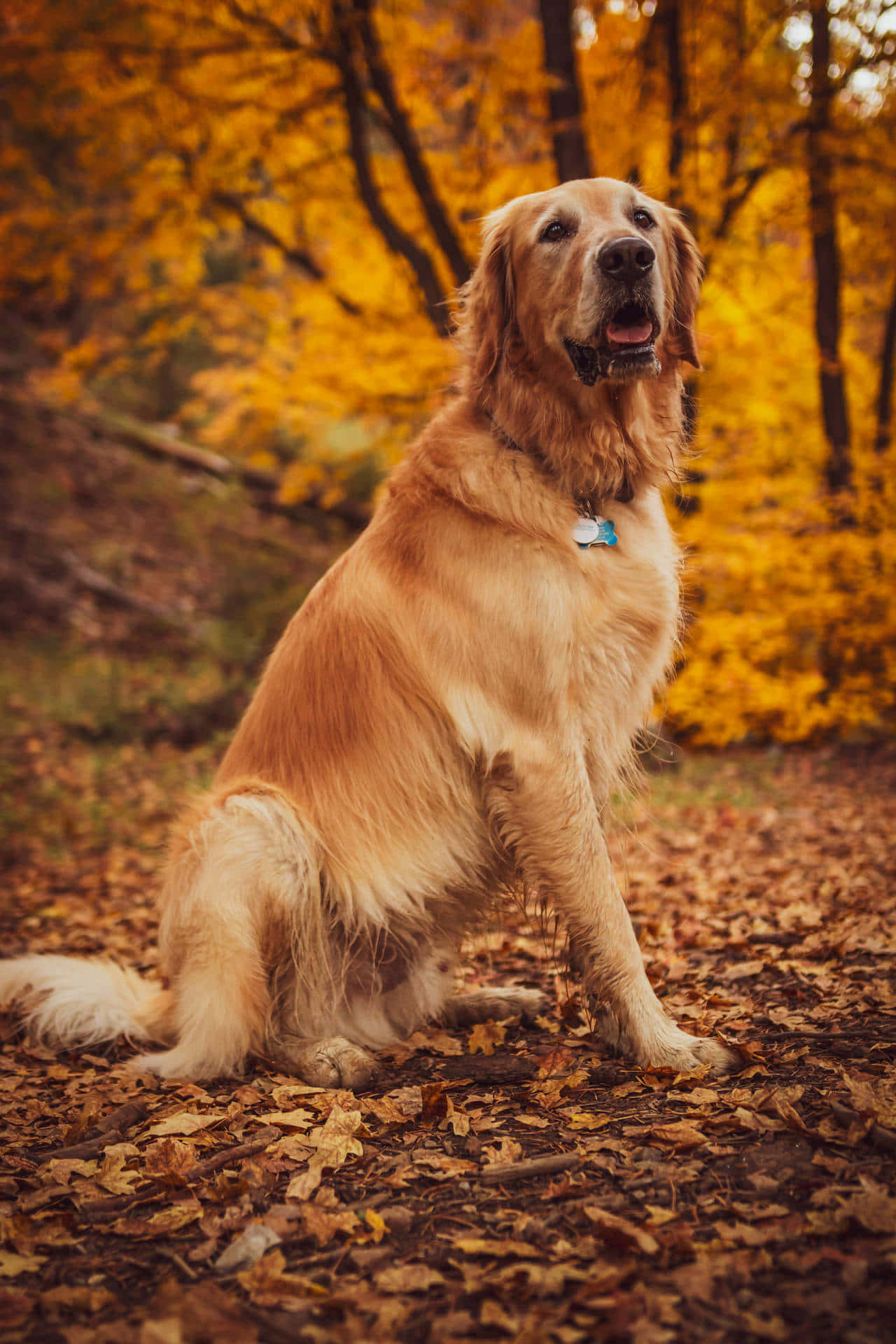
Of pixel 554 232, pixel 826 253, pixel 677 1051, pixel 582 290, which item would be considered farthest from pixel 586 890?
pixel 826 253

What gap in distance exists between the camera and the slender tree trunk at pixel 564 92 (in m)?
6.00

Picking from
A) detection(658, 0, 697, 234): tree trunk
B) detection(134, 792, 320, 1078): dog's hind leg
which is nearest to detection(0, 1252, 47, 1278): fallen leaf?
detection(134, 792, 320, 1078): dog's hind leg

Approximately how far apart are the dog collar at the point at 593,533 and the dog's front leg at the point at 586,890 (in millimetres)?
578

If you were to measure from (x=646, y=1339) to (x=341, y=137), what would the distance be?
944cm

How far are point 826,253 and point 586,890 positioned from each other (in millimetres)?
7147

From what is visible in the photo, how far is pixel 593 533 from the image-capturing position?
262 centimetres

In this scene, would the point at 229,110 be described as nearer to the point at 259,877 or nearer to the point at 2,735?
the point at 2,735

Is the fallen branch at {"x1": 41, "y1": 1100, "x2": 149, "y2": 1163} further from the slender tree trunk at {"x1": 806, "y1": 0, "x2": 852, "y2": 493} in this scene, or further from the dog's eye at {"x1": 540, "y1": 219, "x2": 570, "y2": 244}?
the slender tree trunk at {"x1": 806, "y1": 0, "x2": 852, "y2": 493}

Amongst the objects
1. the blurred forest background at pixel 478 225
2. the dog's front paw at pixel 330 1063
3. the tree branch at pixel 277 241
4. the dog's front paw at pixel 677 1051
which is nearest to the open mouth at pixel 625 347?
the dog's front paw at pixel 677 1051

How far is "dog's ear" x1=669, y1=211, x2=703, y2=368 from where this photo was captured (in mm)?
2965

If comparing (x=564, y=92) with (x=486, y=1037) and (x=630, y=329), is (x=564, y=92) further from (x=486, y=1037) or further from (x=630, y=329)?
(x=486, y=1037)

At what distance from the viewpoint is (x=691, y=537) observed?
23.1ft

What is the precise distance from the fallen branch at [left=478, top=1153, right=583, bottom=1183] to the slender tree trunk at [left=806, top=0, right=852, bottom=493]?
260 inches

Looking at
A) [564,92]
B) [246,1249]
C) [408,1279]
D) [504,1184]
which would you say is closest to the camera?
[408,1279]
